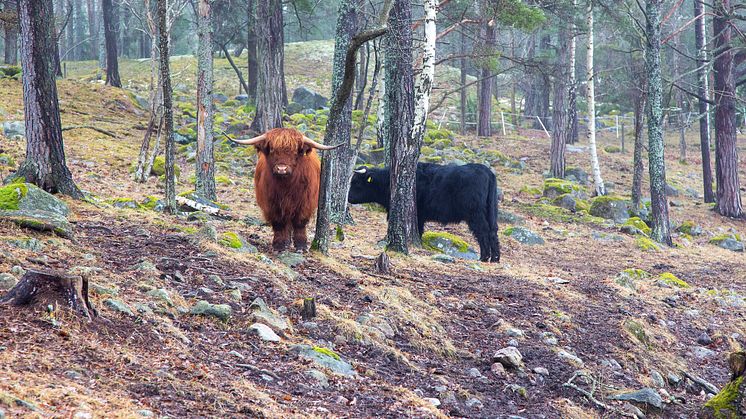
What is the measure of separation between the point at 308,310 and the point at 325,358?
103 centimetres

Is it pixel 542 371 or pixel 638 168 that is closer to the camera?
pixel 542 371

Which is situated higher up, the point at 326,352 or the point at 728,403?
the point at 326,352

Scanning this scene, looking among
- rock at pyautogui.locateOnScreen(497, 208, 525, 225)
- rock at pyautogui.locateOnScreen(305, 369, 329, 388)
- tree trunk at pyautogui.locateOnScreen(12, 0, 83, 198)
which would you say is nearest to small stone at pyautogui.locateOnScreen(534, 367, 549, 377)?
rock at pyautogui.locateOnScreen(305, 369, 329, 388)

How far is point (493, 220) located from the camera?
533 inches

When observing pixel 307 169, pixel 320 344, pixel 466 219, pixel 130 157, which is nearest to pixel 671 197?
pixel 466 219

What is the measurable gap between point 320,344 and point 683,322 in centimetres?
585

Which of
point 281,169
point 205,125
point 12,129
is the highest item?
point 12,129

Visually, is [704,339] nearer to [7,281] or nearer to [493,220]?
[493,220]

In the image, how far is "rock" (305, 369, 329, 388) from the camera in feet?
17.1

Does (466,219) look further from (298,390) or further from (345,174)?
(298,390)

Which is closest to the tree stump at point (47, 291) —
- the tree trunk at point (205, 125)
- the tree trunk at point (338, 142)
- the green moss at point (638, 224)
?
the tree trunk at point (338, 142)

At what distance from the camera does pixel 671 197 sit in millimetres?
26094

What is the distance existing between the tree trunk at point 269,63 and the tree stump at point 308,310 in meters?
13.0

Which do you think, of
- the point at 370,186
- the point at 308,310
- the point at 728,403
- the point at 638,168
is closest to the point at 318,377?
the point at 308,310
